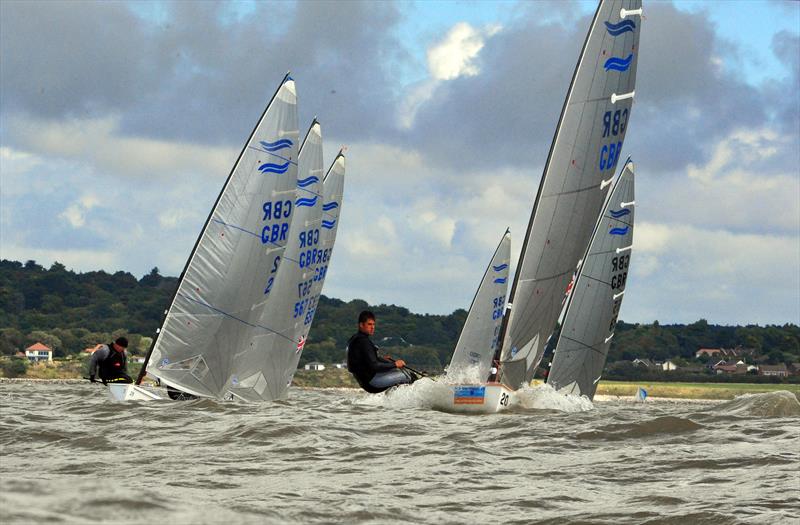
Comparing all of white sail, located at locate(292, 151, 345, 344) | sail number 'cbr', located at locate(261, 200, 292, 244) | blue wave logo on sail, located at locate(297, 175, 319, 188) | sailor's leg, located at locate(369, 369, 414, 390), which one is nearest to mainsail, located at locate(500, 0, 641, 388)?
sailor's leg, located at locate(369, 369, 414, 390)

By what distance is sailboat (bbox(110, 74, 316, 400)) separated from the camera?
24578mm

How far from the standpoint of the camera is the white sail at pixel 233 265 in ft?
80.7

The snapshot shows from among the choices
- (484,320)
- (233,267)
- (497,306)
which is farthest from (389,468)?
(497,306)

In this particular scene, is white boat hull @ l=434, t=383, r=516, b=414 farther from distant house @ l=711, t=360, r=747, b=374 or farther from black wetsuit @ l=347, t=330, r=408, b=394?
distant house @ l=711, t=360, r=747, b=374

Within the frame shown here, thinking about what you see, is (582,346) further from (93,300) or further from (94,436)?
(93,300)

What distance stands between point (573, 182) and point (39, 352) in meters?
94.0

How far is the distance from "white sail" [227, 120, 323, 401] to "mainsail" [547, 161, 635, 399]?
8140mm

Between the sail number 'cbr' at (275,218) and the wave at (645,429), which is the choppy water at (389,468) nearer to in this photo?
the wave at (645,429)

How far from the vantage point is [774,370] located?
145m

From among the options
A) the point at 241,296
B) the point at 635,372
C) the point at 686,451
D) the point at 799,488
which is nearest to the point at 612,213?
the point at 241,296

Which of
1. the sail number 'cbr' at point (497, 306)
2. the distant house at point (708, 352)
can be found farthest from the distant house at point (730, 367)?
the sail number 'cbr' at point (497, 306)

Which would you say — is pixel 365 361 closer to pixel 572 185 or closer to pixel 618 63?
pixel 572 185

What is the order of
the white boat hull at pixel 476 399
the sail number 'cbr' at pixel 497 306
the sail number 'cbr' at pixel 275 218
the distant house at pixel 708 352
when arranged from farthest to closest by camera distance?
the distant house at pixel 708 352
the sail number 'cbr' at pixel 497 306
the sail number 'cbr' at pixel 275 218
the white boat hull at pixel 476 399

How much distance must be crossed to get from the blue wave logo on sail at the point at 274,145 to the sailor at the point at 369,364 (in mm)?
6591
